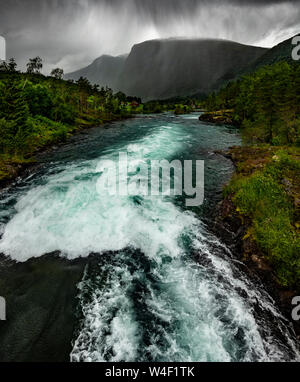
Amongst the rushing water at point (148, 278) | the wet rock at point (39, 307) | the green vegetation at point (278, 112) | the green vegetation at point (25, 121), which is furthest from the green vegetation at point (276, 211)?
the green vegetation at point (25, 121)

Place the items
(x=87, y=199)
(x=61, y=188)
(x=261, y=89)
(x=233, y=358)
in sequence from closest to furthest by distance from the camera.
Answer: (x=233, y=358), (x=87, y=199), (x=61, y=188), (x=261, y=89)

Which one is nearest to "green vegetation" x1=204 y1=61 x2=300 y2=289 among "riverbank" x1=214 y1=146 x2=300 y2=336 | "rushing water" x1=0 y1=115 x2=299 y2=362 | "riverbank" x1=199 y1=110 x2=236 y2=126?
"riverbank" x1=214 y1=146 x2=300 y2=336

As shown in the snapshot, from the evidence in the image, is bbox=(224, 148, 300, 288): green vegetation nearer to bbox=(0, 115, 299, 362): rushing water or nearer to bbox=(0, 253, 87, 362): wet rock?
bbox=(0, 115, 299, 362): rushing water

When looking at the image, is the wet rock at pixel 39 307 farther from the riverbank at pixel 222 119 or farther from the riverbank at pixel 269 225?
the riverbank at pixel 222 119

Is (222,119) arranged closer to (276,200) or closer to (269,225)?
(276,200)

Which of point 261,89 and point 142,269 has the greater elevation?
point 261,89

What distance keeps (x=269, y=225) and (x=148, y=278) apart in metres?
6.30

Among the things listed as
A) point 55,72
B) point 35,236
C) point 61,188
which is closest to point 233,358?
point 35,236

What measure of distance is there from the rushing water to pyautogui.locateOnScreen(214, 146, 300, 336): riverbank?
0.65 metres

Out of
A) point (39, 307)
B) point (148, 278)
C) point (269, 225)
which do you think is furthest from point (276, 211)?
point (39, 307)

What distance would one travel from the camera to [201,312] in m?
6.84

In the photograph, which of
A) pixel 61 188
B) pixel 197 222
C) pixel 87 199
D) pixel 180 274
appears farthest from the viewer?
pixel 61 188

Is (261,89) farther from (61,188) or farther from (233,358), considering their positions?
(233,358)

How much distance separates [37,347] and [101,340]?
Answer: 1945mm
